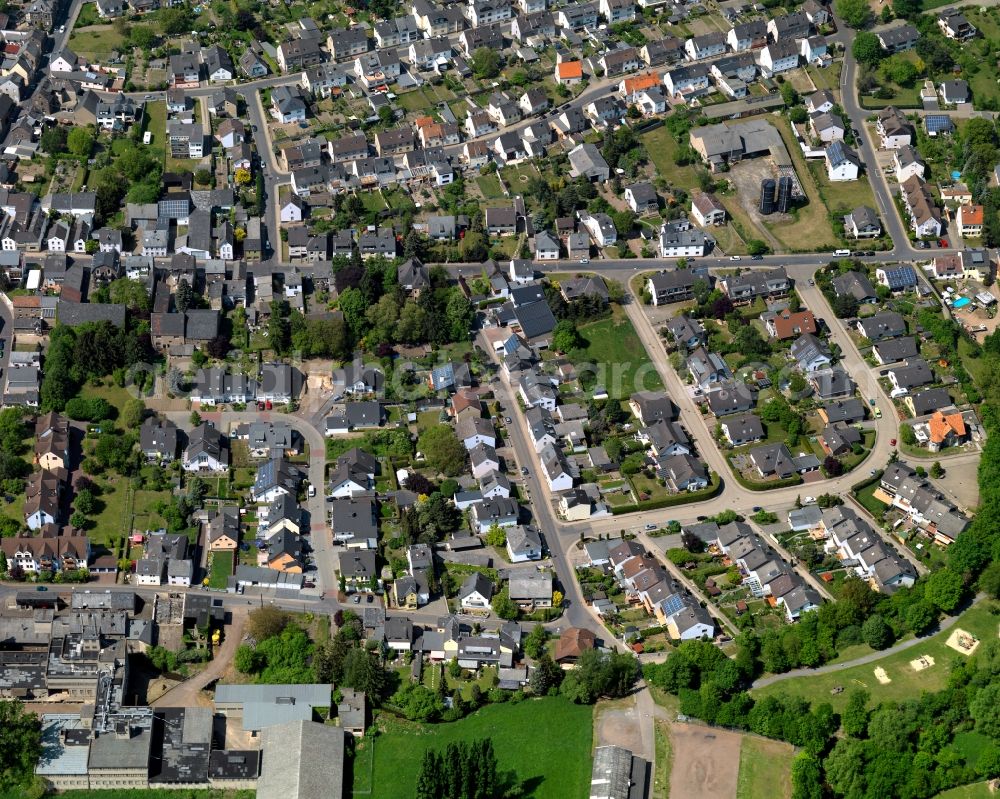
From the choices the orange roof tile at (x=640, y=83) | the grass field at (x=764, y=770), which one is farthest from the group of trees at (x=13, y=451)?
the orange roof tile at (x=640, y=83)

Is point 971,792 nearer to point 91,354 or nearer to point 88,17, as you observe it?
point 91,354

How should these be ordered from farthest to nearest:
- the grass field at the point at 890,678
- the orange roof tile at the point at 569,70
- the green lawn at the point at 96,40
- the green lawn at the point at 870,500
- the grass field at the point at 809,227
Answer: the green lawn at the point at 96,40 → the orange roof tile at the point at 569,70 → the grass field at the point at 809,227 → the green lawn at the point at 870,500 → the grass field at the point at 890,678

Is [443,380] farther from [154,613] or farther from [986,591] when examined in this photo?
[986,591]

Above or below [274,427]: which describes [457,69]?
above

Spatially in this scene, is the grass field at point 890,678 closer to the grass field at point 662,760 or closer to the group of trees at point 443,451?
the grass field at point 662,760

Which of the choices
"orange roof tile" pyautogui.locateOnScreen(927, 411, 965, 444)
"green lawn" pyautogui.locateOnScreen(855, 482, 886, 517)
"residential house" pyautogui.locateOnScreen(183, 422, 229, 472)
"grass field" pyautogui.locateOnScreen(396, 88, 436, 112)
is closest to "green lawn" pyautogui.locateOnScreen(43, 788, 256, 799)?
"residential house" pyautogui.locateOnScreen(183, 422, 229, 472)

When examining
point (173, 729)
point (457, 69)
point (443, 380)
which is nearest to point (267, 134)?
point (457, 69)

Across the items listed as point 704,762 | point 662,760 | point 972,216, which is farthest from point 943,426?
point 662,760
